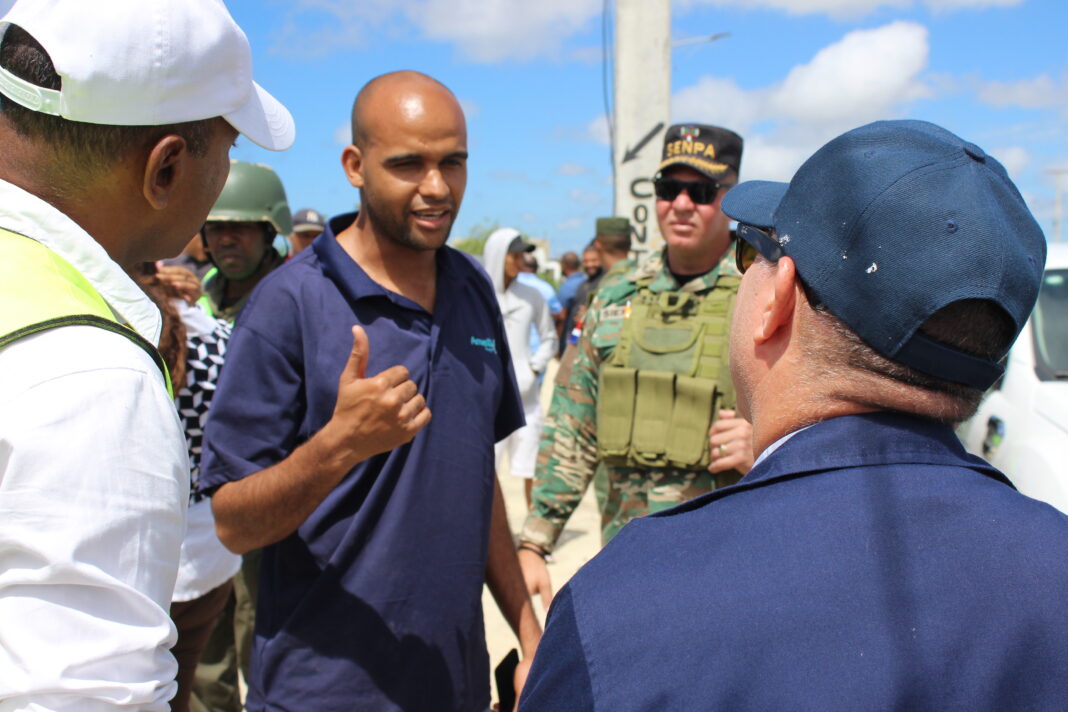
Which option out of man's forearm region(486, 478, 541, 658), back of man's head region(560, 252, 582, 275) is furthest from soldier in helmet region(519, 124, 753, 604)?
back of man's head region(560, 252, 582, 275)

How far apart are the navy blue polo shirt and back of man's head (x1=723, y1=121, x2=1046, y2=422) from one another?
1.14 metres

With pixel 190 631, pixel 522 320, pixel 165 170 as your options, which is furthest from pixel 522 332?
pixel 165 170

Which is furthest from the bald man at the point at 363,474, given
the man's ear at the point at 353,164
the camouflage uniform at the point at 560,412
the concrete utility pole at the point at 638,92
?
the concrete utility pole at the point at 638,92

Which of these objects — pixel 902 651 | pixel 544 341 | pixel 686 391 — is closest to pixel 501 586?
pixel 686 391

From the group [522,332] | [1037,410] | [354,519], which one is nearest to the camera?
[354,519]

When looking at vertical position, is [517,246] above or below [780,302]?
below

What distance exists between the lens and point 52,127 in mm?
1135

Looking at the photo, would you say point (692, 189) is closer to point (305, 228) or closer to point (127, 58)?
point (127, 58)

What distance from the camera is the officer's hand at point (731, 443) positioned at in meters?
2.73

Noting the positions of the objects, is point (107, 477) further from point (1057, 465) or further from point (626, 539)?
point (1057, 465)

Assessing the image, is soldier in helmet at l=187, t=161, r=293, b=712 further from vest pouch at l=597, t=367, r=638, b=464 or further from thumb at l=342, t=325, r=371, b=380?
thumb at l=342, t=325, r=371, b=380

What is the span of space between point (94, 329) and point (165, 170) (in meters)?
0.36

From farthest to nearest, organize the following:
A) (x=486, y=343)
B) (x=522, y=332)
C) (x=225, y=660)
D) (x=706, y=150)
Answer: (x=522, y=332) < (x=225, y=660) < (x=706, y=150) < (x=486, y=343)

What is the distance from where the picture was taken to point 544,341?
716 centimetres
